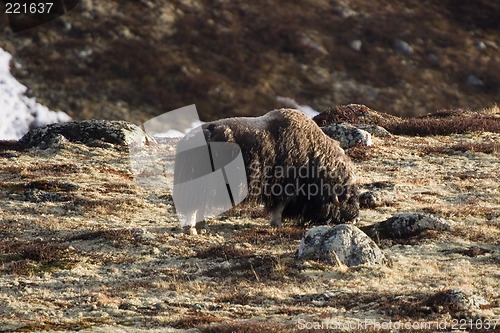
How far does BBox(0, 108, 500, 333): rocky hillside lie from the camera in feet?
45.3

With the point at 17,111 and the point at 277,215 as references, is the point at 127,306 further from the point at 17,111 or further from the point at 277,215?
the point at 17,111

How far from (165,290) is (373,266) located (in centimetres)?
422

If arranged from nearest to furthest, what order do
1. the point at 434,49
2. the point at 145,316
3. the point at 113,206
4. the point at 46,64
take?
the point at 145,316, the point at 113,206, the point at 46,64, the point at 434,49

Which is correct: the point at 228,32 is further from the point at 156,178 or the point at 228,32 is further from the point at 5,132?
the point at 156,178

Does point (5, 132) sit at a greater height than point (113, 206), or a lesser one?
lesser

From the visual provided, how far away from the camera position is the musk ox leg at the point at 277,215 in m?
21.3

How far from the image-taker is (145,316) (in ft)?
46.7

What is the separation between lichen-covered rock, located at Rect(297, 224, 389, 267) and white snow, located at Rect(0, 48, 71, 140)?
132ft

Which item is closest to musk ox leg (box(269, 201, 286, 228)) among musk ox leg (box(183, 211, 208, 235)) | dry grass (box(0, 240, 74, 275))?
musk ox leg (box(183, 211, 208, 235))

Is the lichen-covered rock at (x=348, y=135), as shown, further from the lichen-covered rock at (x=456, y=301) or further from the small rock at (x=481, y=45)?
the small rock at (x=481, y=45)

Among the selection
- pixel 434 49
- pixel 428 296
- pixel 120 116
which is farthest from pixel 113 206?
pixel 434 49

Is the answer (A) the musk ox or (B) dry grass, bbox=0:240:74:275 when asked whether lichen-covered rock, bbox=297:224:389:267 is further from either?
(B) dry grass, bbox=0:240:74:275

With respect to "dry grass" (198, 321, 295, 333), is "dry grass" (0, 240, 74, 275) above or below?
below

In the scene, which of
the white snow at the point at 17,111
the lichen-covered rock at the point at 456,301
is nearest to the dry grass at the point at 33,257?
the lichen-covered rock at the point at 456,301
